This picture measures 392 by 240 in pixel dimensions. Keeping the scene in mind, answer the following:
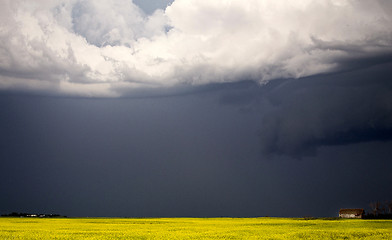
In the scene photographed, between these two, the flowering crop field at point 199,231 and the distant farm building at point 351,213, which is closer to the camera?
the flowering crop field at point 199,231

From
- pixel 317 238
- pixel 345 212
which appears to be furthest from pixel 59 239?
pixel 345 212

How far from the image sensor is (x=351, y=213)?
12850 cm

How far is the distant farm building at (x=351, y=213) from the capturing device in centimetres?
12562

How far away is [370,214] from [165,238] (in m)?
107

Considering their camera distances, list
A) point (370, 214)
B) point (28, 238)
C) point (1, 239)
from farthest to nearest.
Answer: point (370, 214)
point (28, 238)
point (1, 239)

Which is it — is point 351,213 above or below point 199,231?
below

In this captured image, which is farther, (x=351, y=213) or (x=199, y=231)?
(x=351, y=213)

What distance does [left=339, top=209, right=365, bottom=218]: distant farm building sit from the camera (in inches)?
4946

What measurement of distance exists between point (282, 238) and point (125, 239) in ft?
50.9

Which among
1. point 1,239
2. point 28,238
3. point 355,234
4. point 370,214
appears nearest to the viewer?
point 1,239

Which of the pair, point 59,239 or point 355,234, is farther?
point 355,234

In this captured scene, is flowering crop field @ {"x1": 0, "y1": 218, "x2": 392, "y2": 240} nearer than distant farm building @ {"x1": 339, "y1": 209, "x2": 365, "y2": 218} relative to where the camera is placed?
Yes

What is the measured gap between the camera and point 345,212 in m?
131

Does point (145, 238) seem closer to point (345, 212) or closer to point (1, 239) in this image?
point (1, 239)
